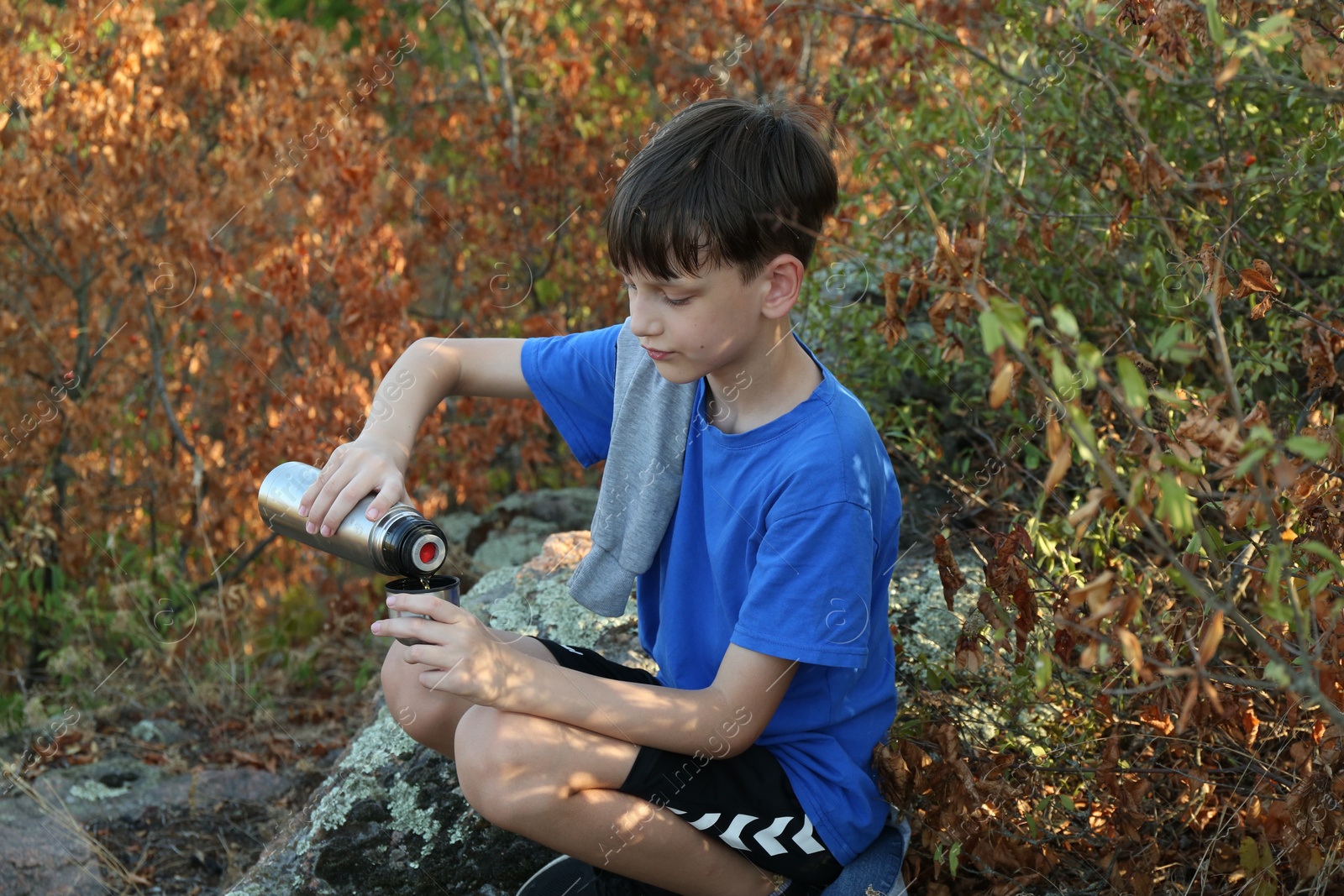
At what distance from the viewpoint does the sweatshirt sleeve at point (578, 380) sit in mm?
2674

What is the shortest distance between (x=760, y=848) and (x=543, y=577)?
56.1 inches

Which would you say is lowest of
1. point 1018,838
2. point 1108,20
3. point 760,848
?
point 1018,838

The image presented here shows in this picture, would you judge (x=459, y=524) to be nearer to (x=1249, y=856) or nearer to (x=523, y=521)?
(x=523, y=521)

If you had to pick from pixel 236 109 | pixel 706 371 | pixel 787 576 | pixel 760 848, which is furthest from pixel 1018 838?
pixel 236 109

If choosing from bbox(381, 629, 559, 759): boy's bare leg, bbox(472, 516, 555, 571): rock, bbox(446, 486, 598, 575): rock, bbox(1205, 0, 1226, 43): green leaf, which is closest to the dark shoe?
bbox(381, 629, 559, 759): boy's bare leg

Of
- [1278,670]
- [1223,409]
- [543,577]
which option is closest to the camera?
[1278,670]

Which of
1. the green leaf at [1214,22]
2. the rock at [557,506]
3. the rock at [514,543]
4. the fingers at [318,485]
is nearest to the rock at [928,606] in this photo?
the fingers at [318,485]

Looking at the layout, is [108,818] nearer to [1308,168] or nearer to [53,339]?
[53,339]

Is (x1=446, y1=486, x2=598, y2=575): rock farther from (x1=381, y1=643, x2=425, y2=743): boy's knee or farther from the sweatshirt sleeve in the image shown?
(x1=381, y1=643, x2=425, y2=743): boy's knee

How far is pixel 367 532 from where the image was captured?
7.05 ft

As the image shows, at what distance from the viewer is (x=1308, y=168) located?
2340 millimetres

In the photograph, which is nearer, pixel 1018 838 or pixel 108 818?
pixel 1018 838

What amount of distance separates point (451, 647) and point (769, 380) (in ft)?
2.56

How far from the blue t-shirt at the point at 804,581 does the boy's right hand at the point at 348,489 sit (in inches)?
23.4
